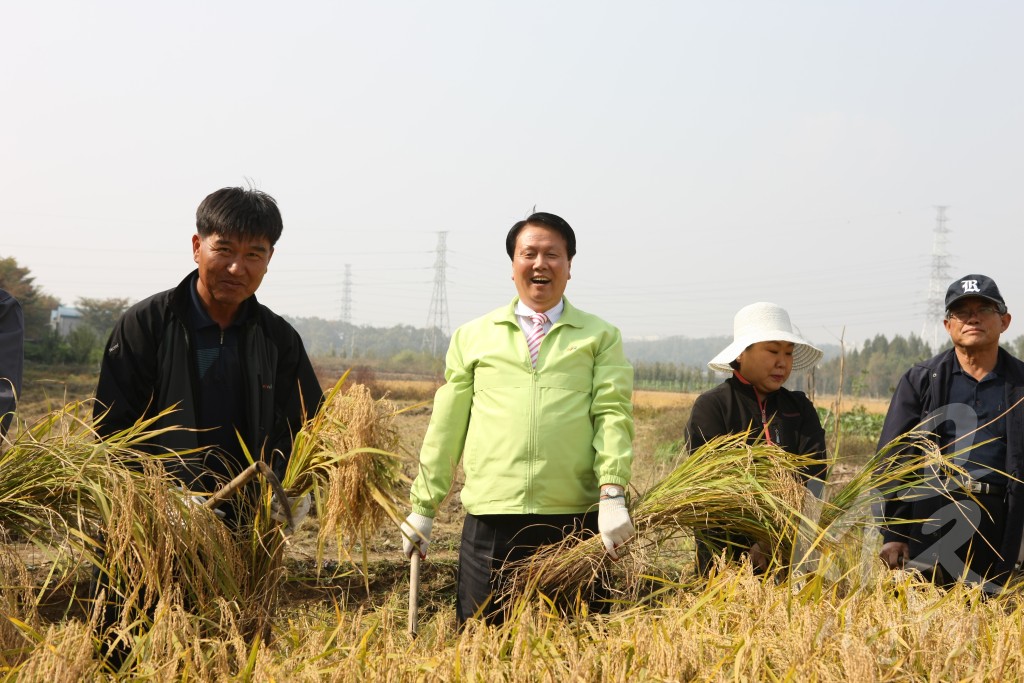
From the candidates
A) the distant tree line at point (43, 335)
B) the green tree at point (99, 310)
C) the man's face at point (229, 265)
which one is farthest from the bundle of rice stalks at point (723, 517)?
the green tree at point (99, 310)

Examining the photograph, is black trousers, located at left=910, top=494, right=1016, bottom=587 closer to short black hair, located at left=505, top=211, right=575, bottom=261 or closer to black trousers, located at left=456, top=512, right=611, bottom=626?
black trousers, located at left=456, top=512, right=611, bottom=626

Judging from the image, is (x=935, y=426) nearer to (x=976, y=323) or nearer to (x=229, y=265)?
(x=976, y=323)

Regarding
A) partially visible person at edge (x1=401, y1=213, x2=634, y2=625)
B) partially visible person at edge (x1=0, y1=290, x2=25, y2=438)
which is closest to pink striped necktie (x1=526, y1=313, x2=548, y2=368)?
partially visible person at edge (x1=401, y1=213, x2=634, y2=625)

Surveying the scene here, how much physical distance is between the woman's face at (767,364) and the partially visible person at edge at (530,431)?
61 cm

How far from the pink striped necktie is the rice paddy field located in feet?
1.61

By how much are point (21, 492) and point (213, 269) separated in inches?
30.8

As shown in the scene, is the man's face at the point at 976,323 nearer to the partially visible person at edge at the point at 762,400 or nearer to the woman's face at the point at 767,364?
the partially visible person at edge at the point at 762,400

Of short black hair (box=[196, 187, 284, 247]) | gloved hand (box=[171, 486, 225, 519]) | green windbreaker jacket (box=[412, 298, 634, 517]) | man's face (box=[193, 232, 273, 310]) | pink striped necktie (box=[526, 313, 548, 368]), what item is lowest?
gloved hand (box=[171, 486, 225, 519])

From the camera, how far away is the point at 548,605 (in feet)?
8.29

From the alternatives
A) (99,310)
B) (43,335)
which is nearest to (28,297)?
(43,335)

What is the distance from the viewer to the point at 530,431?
105 inches

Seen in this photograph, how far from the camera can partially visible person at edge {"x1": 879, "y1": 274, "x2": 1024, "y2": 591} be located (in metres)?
3.19

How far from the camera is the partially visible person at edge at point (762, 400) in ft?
9.97

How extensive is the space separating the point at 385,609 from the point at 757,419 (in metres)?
1.45
